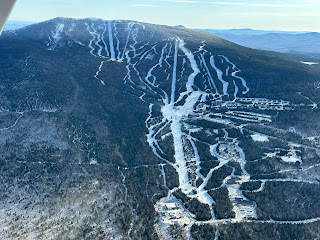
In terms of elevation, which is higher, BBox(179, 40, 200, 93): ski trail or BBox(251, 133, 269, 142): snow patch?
BBox(179, 40, 200, 93): ski trail

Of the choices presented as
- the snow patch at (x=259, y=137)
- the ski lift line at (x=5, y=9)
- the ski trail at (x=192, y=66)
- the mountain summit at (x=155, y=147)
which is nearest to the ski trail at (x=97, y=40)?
the mountain summit at (x=155, y=147)

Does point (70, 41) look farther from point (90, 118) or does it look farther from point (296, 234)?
point (296, 234)

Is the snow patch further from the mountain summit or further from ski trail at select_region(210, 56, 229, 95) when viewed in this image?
ski trail at select_region(210, 56, 229, 95)

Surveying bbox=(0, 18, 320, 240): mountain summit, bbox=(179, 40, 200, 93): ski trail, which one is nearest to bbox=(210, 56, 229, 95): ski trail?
bbox=(0, 18, 320, 240): mountain summit

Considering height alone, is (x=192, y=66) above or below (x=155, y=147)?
above

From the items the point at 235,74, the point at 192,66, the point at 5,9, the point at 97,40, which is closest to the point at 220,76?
the point at 235,74

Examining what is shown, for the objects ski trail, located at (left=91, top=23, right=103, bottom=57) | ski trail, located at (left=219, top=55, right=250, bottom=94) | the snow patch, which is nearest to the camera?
the snow patch

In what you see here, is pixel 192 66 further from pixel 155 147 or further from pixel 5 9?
pixel 5 9

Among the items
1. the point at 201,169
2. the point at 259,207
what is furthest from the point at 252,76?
the point at 259,207

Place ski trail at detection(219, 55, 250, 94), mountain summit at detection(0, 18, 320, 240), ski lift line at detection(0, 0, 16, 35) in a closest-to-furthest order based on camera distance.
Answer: ski lift line at detection(0, 0, 16, 35) → mountain summit at detection(0, 18, 320, 240) → ski trail at detection(219, 55, 250, 94)
